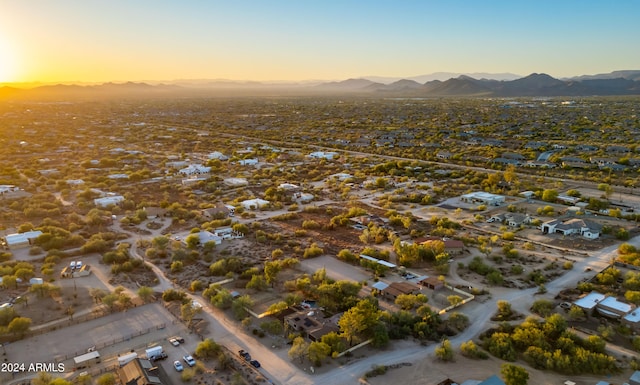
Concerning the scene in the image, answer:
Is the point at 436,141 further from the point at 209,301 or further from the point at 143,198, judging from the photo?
the point at 209,301

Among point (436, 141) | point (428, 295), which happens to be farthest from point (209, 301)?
point (436, 141)

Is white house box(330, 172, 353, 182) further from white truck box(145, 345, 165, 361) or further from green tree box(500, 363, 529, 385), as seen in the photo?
green tree box(500, 363, 529, 385)

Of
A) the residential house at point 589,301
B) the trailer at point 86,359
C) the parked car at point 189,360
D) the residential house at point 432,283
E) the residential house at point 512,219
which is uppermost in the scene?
the residential house at point 589,301

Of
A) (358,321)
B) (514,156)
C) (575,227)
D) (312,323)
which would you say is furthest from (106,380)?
(514,156)

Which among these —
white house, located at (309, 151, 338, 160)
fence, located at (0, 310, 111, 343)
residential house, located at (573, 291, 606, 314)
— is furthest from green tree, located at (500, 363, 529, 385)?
white house, located at (309, 151, 338, 160)

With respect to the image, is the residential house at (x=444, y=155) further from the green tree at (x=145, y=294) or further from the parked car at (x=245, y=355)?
the parked car at (x=245, y=355)

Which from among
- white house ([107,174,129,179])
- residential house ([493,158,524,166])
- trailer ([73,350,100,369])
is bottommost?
white house ([107,174,129,179])

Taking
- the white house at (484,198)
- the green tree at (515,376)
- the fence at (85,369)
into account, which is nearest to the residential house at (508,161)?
the white house at (484,198)
